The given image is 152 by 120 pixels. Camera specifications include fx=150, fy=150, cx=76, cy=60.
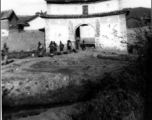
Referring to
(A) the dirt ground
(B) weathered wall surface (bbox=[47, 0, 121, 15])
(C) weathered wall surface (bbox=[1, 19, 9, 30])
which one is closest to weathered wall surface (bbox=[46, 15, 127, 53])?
(B) weathered wall surface (bbox=[47, 0, 121, 15])

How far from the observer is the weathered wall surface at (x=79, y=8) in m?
13.8

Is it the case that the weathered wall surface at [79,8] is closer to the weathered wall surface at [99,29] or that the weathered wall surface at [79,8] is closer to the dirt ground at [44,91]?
the weathered wall surface at [99,29]

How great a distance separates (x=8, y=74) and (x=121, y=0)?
11.6 metres

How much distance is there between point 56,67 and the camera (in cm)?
803

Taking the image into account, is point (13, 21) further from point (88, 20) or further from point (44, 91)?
point (44, 91)

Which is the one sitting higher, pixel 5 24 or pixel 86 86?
pixel 5 24

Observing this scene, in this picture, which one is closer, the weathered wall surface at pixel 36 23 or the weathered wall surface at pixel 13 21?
the weathered wall surface at pixel 13 21

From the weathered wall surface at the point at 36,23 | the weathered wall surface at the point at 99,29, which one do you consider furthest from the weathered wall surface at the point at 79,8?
the weathered wall surface at the point at 36,23

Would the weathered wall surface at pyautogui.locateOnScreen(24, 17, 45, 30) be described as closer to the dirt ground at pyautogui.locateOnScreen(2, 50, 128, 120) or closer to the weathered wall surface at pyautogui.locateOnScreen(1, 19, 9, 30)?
the weathered wall surface at pyautogui.locateOnScreen(1, 19, 9, 30)

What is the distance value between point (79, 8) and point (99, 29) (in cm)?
285

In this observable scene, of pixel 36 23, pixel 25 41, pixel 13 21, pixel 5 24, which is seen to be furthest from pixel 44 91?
pixel 36 23

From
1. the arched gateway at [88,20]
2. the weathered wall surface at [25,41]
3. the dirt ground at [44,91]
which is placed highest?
the arched gateway at [88,20]

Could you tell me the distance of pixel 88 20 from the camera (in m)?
14.1

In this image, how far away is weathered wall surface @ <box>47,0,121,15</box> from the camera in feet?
45.2
